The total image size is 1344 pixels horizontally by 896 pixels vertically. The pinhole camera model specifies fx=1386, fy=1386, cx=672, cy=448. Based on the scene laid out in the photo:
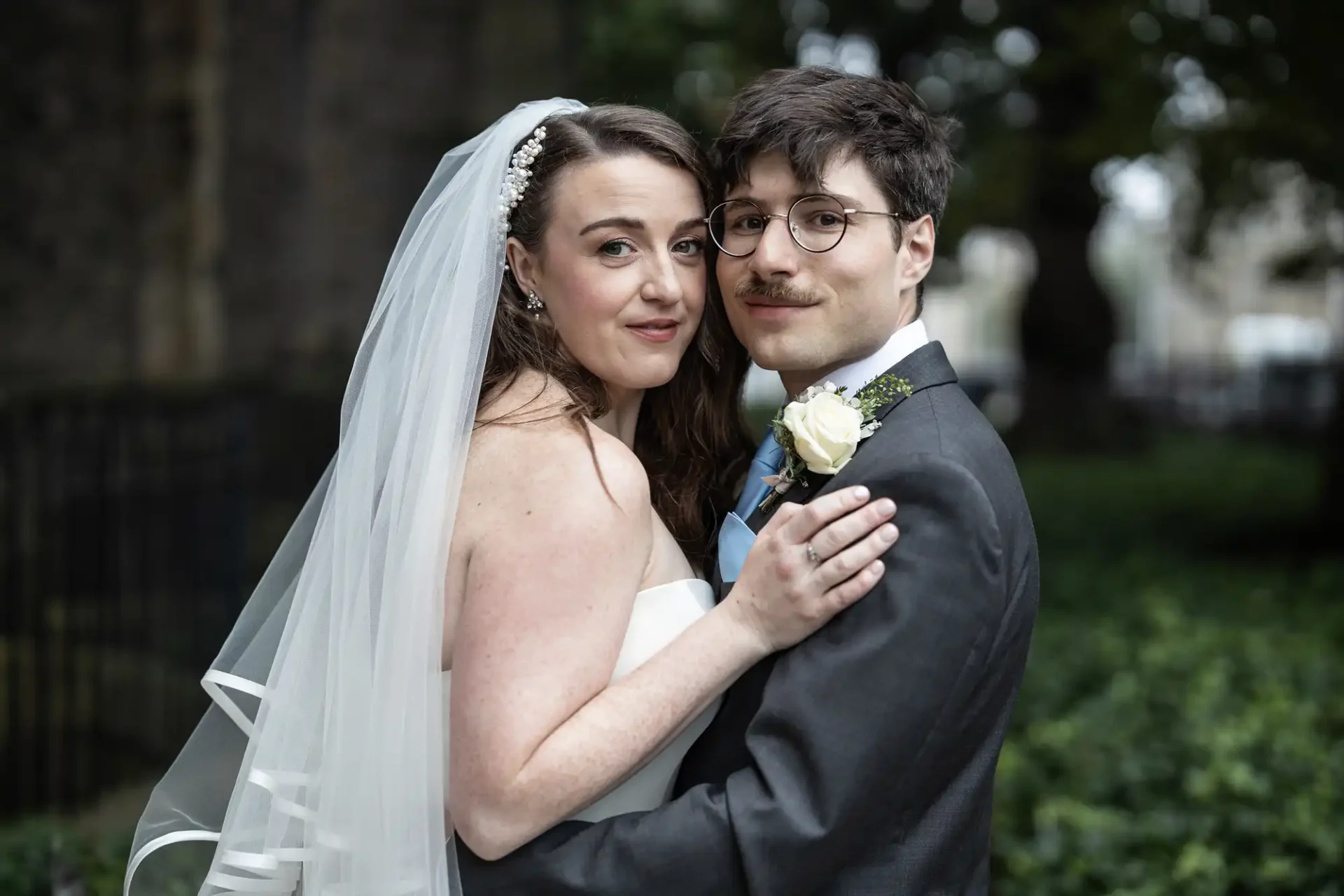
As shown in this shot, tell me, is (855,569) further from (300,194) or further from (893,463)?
(300,194)

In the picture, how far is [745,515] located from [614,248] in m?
0.62

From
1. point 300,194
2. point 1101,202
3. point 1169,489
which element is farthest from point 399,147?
point 1101,202

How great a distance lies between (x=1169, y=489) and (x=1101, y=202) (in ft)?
18.7

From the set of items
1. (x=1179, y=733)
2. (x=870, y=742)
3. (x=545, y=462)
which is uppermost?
(x=545, y=462)

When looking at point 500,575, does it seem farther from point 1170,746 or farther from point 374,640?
point 1170,746

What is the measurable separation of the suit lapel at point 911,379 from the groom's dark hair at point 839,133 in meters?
0.25

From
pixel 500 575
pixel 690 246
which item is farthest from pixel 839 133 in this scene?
pixel 500 575

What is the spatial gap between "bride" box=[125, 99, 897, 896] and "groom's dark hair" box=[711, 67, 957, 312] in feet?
0.54

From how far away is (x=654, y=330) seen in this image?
112 inches

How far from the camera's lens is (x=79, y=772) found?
232 inches

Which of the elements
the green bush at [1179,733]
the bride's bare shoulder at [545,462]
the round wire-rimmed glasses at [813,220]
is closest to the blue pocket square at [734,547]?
the bride's bare shoulder at [545,462]

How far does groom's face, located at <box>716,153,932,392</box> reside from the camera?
8.75 feet

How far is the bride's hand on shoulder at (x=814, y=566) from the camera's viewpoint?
2367mm

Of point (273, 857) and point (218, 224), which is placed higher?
point (218, 224)
